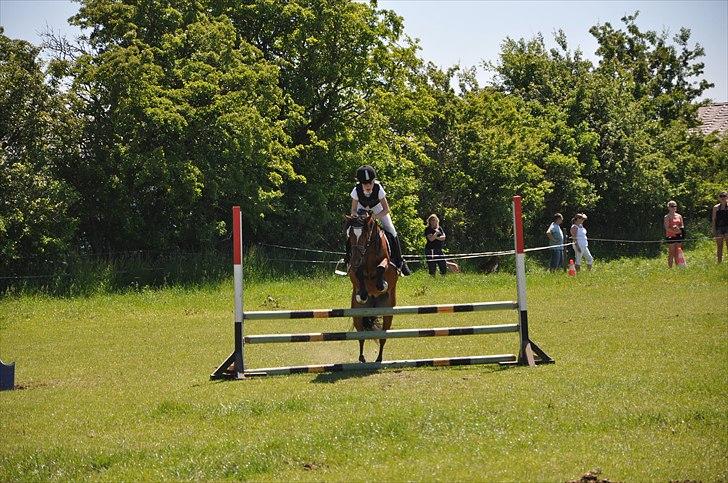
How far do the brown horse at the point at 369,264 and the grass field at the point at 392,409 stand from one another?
49.5 inches

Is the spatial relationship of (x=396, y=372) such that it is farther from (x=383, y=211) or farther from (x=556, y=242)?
(x=556, y=242)

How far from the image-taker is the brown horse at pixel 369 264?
14.1m

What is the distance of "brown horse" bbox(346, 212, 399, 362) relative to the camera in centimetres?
1406

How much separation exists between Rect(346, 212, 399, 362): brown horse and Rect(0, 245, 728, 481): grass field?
49.5 inches

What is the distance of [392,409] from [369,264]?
3781 mm

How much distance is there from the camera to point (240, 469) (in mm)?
9141

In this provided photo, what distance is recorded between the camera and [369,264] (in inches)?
565

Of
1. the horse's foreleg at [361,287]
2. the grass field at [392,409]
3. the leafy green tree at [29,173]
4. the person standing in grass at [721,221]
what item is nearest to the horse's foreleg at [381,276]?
the horse's foreleg at [361,287]

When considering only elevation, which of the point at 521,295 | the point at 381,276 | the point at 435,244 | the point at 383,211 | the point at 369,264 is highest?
the point at 383,211

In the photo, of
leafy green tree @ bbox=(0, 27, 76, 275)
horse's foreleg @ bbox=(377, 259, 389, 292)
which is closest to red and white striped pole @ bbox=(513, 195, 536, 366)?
horse's foreleg @ bbox=(377, 259, 389, 292)

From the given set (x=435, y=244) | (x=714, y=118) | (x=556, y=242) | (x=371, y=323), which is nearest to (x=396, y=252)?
(x=371, y=323)

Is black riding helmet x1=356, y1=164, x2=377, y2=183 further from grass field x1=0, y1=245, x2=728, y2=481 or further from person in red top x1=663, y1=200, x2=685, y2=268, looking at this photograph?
person in red top x1=663, y1=200, x2=685, y2=268

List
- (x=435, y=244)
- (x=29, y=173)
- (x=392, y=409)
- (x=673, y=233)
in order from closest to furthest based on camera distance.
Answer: (x=392, y=409) → (x=29, y=173) → (x=673, y=233) → (x=435, y=244)

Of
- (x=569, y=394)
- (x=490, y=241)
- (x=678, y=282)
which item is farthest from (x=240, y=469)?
(x=490, y=241)
